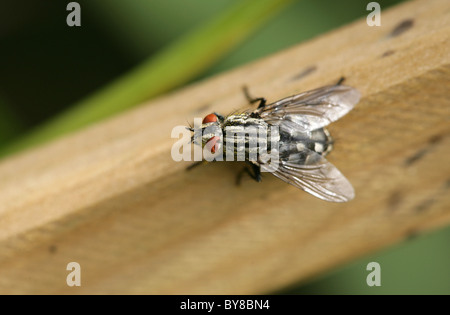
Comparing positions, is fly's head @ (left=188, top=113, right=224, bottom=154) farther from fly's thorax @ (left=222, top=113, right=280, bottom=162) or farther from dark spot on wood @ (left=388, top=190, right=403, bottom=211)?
dark spot on wood @ (left=388, top=190, right=403, bottom=211)

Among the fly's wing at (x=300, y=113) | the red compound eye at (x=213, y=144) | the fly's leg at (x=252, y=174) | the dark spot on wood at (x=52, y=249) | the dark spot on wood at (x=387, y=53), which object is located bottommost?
the dark spot on wood at (x=52, y=249)

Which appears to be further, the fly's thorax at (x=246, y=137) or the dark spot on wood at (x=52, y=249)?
the fly's thorax at (x=246, y=137)

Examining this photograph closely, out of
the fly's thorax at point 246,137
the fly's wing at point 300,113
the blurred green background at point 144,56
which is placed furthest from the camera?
the blurred green background at point 144,56

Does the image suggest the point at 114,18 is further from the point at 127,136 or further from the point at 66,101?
the point at 127,136

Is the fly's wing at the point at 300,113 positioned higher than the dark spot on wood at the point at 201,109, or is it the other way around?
the fly's wing at the point at 300,113

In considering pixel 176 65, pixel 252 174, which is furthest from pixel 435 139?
pixel 176 65

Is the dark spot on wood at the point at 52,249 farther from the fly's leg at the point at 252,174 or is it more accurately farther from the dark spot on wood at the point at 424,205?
the dark spot on wood at the point at 424,205

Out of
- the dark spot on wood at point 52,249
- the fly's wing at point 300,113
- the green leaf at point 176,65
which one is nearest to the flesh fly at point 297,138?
the fly's wing at point 300,113

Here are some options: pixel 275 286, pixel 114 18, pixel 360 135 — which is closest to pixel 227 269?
pixel 275 286

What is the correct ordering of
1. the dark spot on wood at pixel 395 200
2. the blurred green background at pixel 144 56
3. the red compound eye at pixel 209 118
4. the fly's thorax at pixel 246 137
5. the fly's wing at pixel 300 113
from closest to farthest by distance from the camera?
the dark spot on wood at pixel 395 200
the red compound eye at pixel 209 118
the fly's thorax at pixel 246 137
the fly's wing at pixel 300 113
the blurred green background at pixel 144 56

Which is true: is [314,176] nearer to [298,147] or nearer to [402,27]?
[298,147]
